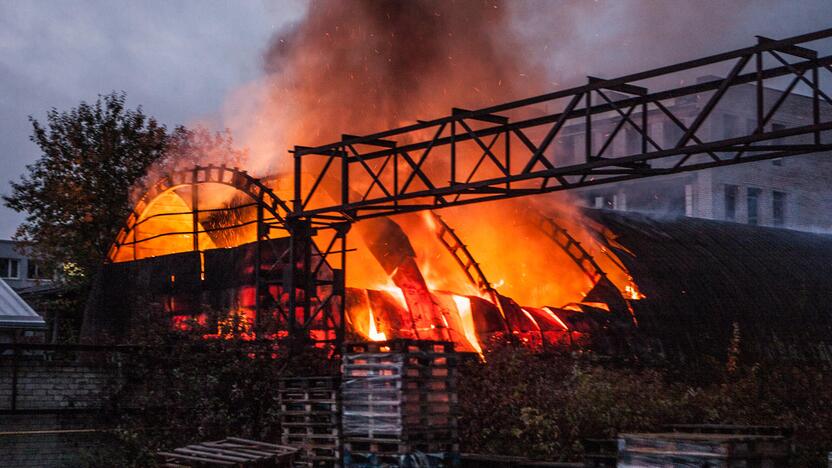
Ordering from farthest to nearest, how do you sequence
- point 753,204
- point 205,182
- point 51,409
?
point 753,204
point 205,182
point 51,409

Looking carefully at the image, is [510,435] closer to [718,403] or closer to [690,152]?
[718,403]

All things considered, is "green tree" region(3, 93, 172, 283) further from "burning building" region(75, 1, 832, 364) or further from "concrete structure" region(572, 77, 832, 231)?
"concrete structure" region(572, 77, 832, 231)

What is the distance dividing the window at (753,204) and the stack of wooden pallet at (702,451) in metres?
44.5

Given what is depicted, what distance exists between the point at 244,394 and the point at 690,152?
9.68m

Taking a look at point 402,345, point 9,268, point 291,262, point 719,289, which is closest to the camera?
point 402,345

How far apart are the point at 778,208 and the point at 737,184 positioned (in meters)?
3.63

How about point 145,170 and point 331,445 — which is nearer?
point 331,445

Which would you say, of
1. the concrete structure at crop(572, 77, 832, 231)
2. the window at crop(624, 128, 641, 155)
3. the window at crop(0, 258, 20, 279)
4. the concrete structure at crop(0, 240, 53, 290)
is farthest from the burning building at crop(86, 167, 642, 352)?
the window at crop(0, 258, 20, 279)

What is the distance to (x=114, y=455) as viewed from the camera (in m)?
19.9

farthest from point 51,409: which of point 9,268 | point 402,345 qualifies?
point 9,268

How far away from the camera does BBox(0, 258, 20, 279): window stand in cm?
8450

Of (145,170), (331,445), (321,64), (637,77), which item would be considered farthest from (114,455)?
(145,170)

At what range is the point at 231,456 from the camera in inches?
580

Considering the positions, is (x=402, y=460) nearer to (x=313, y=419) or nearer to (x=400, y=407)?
(x=400, y=407)
